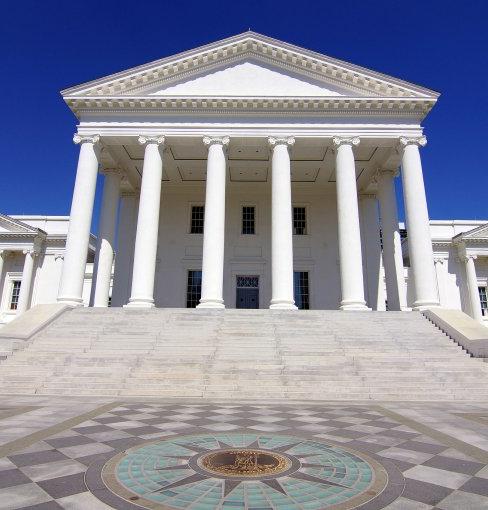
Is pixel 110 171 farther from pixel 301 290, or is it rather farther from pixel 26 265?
pixel 26 265

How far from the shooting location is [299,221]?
31016 mm

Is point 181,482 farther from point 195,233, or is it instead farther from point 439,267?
point 439,267

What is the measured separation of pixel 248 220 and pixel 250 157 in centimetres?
593

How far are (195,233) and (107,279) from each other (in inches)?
319

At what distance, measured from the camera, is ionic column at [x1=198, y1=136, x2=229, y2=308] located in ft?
66.8

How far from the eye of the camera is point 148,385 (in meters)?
11.5

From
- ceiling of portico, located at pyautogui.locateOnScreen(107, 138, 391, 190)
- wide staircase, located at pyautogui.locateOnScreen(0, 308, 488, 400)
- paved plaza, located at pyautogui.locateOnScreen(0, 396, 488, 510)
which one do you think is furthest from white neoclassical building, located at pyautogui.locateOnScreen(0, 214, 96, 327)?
paved plaza, located at pyautogui.locateOnScreen(0, 396, 488, 510)

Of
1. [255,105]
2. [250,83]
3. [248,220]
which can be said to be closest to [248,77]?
[250,83]

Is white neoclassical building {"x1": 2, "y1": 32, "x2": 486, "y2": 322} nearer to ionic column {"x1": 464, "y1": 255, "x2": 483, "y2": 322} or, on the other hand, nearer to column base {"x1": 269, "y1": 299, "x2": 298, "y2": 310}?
column base {"x1": 269, "y1": 299, "x2": 298, "y2": 310}

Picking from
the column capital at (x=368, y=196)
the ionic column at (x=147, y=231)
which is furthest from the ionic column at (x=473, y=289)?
the ionic column at (x=147, y=231)

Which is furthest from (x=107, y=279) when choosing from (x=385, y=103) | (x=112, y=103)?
(x=385, y=103)

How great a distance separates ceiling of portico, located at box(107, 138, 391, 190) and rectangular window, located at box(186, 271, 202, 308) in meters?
7.66

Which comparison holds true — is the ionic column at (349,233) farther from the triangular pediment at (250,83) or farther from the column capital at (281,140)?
the triangular pediment at (250,83)

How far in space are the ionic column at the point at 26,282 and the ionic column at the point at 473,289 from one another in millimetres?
45615
